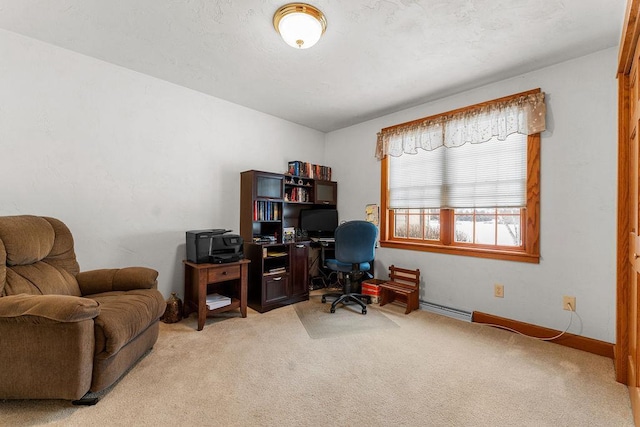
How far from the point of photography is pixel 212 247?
9.12 feet

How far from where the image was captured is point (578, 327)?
2.31m

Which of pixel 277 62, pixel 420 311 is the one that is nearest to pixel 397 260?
pixel 420 311

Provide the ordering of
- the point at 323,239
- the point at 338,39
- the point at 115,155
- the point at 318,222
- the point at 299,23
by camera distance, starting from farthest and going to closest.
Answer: the point at 318,222, the point at 323,239, the point at 115,155, the point at 338,39, the point at 299,23

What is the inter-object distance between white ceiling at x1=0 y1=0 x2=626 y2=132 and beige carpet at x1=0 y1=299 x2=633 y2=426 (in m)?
2.40

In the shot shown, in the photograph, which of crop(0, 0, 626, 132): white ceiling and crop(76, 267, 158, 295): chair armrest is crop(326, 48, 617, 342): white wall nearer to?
crop(0, 0, 626, 132): white ceiling

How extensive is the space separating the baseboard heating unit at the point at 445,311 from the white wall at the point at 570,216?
86 millimetres

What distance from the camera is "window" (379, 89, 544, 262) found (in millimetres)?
2633

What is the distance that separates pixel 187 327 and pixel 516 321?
3071 mm

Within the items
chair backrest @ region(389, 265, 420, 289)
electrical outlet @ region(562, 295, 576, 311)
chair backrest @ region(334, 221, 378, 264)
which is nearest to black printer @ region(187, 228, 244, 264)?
chair backrest @ region(334, 221, 378, 264)

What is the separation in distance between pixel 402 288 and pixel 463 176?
141 cm

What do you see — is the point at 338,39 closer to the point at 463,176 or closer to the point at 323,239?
the point at 463,176

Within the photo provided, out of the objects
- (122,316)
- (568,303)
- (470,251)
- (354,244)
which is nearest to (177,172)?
(122,316)

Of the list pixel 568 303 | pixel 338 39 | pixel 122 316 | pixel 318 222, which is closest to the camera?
pixel 122 316

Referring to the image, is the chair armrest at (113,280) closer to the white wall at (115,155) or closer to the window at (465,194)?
the white wall at (115,155)
